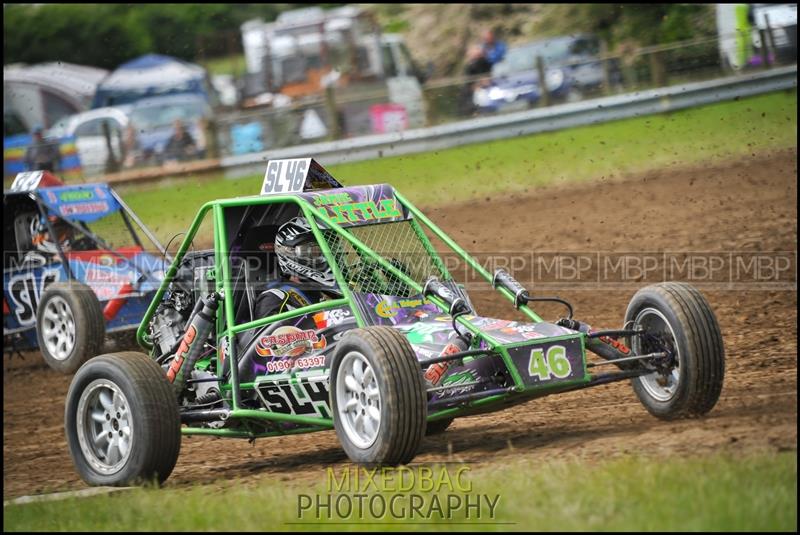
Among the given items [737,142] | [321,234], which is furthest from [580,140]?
[321,234]

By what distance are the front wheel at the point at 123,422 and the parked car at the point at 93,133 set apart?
13.9 meters

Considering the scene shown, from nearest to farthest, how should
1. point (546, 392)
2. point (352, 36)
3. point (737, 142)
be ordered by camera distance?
point (546, 392) → point (737, 142) → point (352, 36)

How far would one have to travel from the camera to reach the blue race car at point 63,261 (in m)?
10.7

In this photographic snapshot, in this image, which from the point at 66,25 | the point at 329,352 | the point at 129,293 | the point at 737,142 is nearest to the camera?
the point at 329,352

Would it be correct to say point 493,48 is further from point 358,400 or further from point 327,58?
point 358,400

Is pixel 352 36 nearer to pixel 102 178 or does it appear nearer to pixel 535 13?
pixel 535 13

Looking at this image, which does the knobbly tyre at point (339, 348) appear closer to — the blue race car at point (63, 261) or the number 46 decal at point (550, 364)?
the number 46 decal at point (550, 364)

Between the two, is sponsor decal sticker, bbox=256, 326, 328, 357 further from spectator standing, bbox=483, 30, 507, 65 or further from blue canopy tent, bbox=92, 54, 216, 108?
spectator standing, bbox=483, 30, 507, 65

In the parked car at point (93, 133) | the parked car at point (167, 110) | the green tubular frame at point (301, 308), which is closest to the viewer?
Answer: the green tubular frame at point (301, 308)

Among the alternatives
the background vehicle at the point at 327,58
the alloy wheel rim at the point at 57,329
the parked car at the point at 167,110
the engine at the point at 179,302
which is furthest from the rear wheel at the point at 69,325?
the background vehicle at the point at 327,58

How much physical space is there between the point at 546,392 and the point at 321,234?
1.50 meters

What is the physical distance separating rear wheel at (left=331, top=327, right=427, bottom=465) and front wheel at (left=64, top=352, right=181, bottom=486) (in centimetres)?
94

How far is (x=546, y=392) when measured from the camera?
18.7 feet

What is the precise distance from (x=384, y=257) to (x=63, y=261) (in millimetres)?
5539
